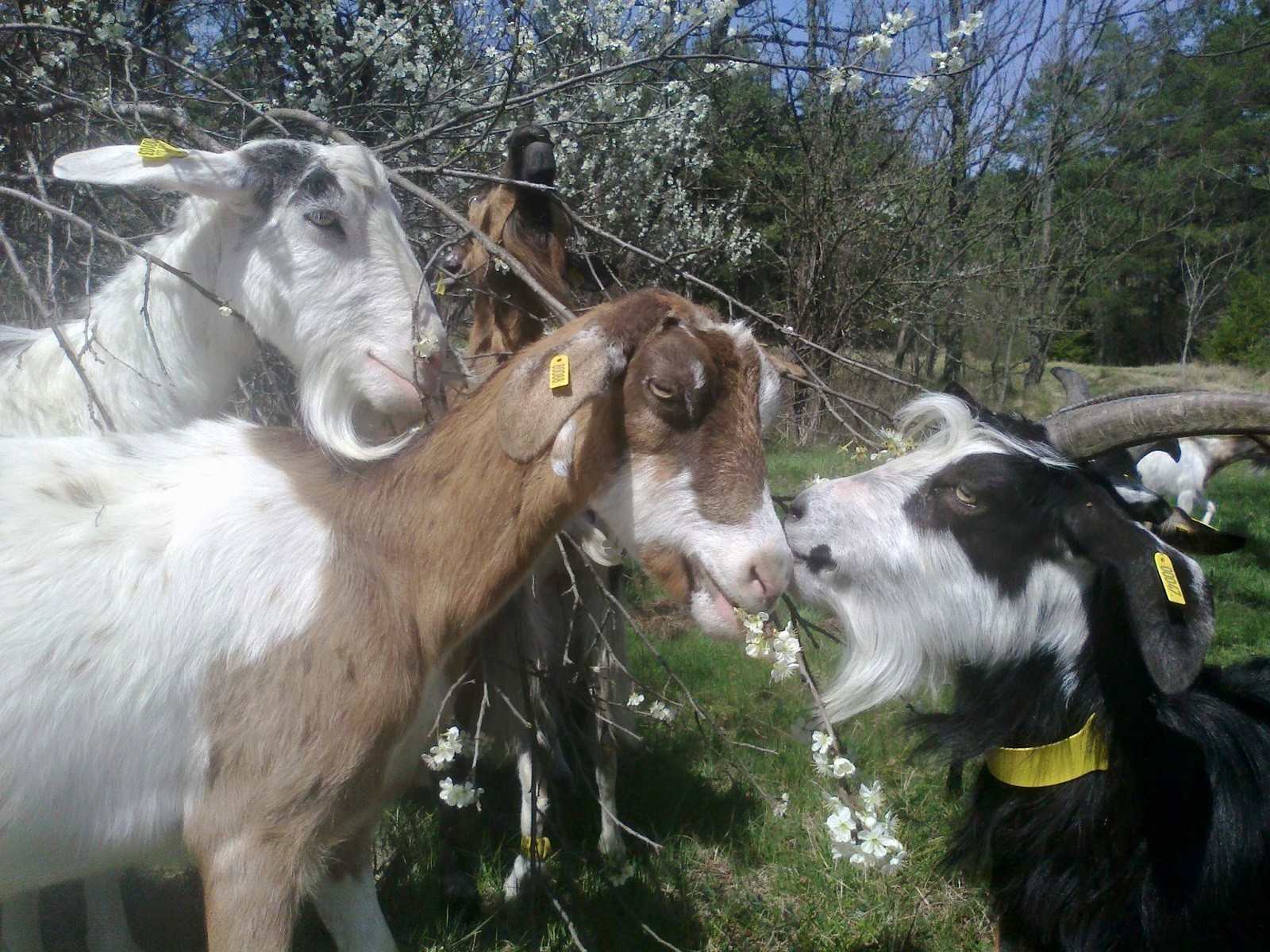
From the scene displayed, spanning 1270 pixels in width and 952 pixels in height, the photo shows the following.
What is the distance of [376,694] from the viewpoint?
1.97 metres

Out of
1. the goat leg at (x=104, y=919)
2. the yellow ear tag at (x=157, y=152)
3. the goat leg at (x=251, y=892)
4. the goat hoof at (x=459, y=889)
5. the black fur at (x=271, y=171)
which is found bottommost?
the goat hoof at (x=459, y=889)

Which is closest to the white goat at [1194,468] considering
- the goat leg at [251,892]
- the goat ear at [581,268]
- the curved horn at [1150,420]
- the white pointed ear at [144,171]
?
the goat ear at [581,268]

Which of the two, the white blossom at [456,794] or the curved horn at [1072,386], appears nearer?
the white blossom at [456,794]

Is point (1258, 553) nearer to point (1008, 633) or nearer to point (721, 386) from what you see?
point (1008, 633)

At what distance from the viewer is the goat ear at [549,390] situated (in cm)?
→ 195

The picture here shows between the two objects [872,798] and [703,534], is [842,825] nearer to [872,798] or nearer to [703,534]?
[872,798]

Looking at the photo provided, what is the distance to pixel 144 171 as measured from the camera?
2.55 meters

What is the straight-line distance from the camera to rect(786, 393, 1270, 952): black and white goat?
226 cm

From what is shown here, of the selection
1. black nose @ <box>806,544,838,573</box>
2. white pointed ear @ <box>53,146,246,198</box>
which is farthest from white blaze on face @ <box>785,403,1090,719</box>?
white pointed ear @ <box>53,146,246,198</box>

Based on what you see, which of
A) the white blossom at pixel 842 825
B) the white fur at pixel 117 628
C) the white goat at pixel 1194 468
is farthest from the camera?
the white goat at pixel 1194 468

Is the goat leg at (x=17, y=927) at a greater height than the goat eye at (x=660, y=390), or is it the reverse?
the goat eye at (x=660, y=390)

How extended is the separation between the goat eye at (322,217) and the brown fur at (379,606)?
812 mm

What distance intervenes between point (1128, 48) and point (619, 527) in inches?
639

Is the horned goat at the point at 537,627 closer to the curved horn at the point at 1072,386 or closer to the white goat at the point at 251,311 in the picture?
the white goat at the point at 251,311
